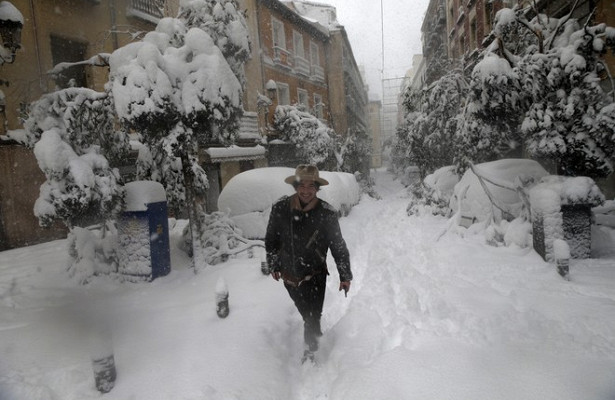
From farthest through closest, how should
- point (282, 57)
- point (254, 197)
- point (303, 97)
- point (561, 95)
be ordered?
point (303, 97) < point (282, 57) < point (254, 197) < point (561, 95)

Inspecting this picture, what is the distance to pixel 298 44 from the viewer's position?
2105 cm

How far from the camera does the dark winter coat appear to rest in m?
3.12

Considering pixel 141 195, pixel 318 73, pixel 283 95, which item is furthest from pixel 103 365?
pixel 318 73

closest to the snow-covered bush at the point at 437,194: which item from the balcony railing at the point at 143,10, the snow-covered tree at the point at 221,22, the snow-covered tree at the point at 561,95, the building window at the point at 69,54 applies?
the snow-covered tree at the point at 561,95

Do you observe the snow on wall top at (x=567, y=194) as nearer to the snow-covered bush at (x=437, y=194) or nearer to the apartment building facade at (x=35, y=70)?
the snow-covered bush at (x=437, y=194)

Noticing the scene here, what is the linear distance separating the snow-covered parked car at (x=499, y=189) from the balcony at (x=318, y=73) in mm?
16934

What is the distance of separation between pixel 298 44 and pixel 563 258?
1963 centimetres

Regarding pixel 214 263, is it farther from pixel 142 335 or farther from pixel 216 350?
pixel 216 350

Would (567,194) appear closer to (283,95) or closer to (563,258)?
(563,258)

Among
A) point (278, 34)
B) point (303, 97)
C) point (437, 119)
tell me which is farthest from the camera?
point (303, 97)

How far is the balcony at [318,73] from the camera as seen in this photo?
2249 centimetres

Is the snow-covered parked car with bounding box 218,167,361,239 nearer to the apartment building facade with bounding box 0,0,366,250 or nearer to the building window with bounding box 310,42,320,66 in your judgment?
the apartment building facade with bounding box 0,0,366,250

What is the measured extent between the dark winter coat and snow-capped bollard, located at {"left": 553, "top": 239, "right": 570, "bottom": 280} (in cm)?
280

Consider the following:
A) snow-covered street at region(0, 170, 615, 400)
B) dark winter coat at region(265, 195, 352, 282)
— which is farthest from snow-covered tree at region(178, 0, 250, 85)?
dark winter coat at region(265, 195, 352, 282)
